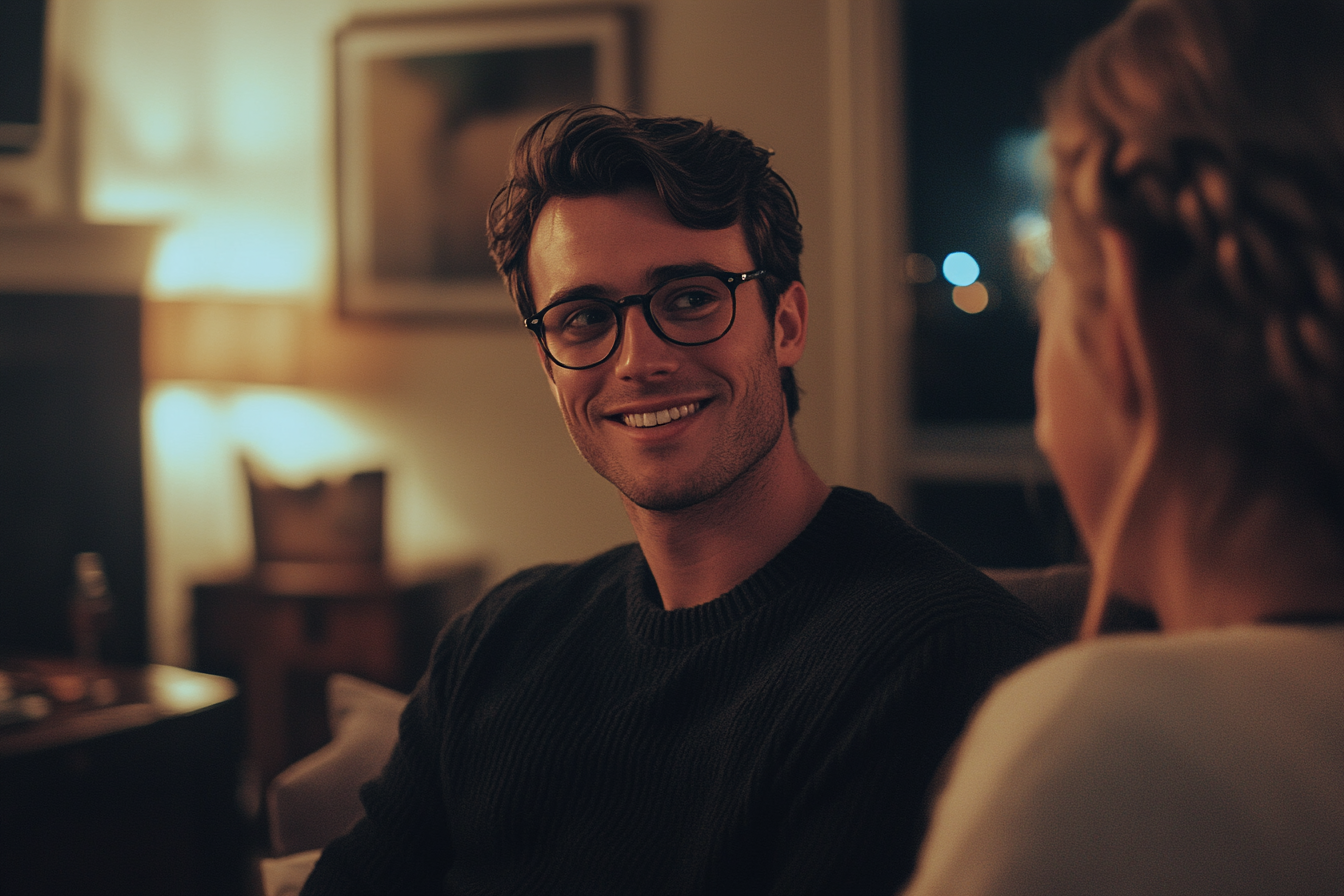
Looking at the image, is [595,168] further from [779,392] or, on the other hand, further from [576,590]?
[576,590]

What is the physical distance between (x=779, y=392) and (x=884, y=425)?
6.52 ft

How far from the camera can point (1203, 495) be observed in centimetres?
50

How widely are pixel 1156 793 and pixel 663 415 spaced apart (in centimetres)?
83

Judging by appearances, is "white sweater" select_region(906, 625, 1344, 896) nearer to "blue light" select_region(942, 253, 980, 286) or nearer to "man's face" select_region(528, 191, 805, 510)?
"man's face" select_region(528, 191, 805, 510)

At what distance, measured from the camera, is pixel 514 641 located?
1.35 m

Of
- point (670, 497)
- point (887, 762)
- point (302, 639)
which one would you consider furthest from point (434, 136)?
point (887, 762)

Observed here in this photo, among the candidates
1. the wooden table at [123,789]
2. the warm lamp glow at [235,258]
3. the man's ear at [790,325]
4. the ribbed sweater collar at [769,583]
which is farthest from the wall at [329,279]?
the ribbed sweater collar at [769,583]

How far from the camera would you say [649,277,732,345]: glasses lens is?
1.23 m

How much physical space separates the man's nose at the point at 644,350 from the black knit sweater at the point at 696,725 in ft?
A: 0.76

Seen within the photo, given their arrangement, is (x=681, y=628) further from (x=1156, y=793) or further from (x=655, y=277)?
(x=1156, y=793)

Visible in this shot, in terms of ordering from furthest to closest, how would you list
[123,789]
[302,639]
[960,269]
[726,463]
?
[960,269] < [302,639] < [123,789] < [726,463]

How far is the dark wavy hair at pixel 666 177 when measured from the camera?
4.01 ft

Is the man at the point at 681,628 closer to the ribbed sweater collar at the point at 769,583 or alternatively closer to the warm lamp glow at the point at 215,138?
the ribbed sweater collar at the point at 769,583

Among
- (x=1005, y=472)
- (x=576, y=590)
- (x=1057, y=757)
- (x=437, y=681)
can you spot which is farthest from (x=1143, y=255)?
(x=1005, y=472)
